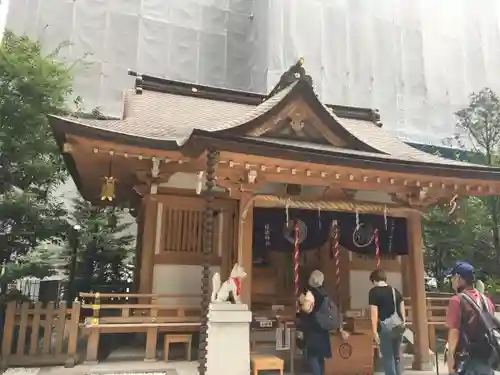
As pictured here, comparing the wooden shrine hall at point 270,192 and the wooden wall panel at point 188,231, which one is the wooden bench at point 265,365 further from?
the wooden wall panel at point 188,231

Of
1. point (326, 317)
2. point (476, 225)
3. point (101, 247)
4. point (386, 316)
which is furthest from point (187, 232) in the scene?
point (476, 225)

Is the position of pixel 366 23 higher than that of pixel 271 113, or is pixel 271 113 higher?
pixel 366 23

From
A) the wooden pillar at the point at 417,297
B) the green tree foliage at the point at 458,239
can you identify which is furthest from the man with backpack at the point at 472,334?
the green tree foliage at the point at 458,239

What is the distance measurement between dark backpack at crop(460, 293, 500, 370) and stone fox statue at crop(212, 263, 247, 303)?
11.6ft

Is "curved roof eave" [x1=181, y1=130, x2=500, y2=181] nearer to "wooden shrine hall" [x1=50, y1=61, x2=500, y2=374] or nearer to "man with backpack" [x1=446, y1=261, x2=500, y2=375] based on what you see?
"wooden shrine hall" [x1=50, y1=61, x2=500, y2=374]

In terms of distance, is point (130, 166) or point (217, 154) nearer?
point (217, 154)

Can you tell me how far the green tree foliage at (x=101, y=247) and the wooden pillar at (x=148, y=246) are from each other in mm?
4920

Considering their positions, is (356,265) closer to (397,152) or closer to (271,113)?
(397,152)

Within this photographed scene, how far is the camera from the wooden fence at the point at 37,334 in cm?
652

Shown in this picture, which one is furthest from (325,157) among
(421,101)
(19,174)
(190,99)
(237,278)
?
(421,101)

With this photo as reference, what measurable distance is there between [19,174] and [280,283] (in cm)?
622

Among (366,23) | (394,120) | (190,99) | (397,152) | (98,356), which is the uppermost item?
(366,23)

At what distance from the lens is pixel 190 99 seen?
37.1 ft

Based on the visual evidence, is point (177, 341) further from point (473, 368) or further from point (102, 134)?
point (473, 368)
